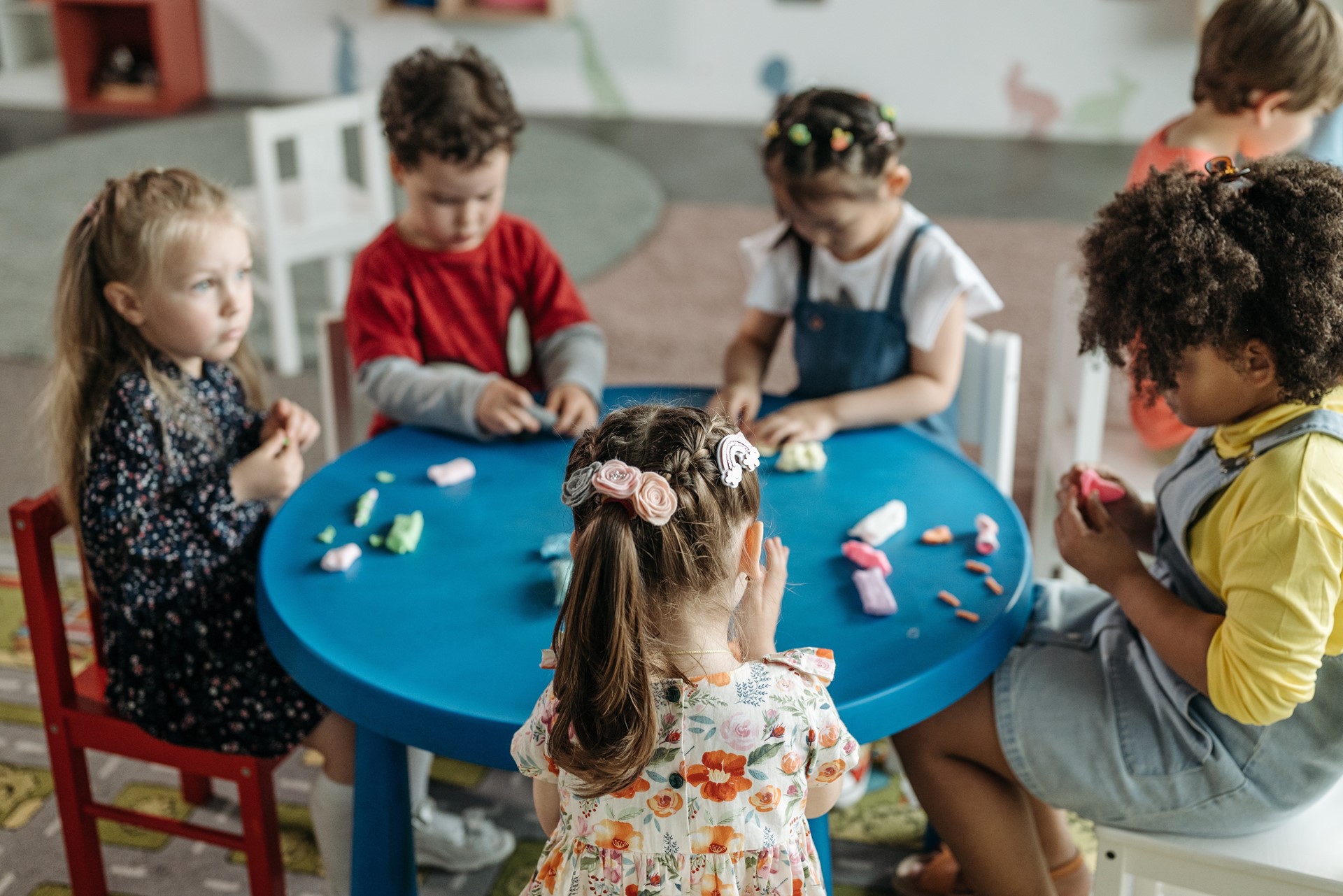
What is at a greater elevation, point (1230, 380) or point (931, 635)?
point (1230, 380)

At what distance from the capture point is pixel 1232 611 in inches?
47.5

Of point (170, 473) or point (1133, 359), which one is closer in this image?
point (1133, 359)

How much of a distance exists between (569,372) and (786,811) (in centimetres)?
93

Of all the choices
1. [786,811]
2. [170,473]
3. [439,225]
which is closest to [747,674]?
[786,811]

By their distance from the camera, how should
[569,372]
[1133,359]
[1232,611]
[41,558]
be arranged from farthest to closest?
[569,372] → [41,558] → [1133,359] → [1232,611]

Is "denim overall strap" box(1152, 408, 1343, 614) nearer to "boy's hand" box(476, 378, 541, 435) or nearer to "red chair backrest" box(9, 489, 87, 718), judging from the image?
"boy's hand" box(476, 378, 541, 435)

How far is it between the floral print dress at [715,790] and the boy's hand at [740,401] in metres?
0.69

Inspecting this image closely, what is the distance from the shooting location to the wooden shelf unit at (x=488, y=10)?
5418 mm

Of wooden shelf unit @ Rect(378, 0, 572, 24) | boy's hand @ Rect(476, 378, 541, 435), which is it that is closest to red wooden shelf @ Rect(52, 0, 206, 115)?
wooden shelf unit @ Rect(378, 0, 572, 24)

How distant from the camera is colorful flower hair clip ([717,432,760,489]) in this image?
1027 mm

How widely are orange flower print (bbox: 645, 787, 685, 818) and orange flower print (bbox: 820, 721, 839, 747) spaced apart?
0.44 ft

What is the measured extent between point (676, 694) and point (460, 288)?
3.59ft

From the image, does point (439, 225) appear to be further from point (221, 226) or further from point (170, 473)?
point (170, 473)

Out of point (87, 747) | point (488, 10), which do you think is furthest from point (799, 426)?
point (488, 10)
